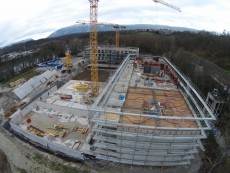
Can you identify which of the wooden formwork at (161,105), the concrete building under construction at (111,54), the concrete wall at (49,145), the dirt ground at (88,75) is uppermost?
the concrete building under construction at (111,54)

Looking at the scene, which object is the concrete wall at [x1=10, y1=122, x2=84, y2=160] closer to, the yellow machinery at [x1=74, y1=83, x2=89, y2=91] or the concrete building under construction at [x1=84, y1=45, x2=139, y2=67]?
the yellow machinery at [x1=74, y1=83, x2=89, y2=91]

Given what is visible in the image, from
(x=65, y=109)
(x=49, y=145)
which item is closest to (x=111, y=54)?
(x=65, y=109)

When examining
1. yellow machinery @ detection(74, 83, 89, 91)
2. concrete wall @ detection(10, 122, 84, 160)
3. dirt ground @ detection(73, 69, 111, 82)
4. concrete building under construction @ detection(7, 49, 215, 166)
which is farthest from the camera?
dirt ground @ detection(73, 69, 111, 82)

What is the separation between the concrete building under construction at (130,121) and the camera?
22609 mm

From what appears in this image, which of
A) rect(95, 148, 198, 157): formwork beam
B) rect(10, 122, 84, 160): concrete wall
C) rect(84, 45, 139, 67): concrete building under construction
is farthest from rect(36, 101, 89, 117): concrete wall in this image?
rect(84, 45, 139, 67): concrete building under construction

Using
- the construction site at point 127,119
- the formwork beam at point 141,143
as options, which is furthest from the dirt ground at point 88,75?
the formwork beam at point 141,143

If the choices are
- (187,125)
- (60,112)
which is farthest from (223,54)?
(60,112)

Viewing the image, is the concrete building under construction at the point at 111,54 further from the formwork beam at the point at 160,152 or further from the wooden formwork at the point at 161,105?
the formwork beam at the point at 160,152

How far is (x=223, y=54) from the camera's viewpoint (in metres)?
68.1

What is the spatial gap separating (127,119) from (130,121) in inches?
20.5

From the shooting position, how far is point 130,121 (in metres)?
23.4

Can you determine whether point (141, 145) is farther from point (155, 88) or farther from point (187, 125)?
point (155, 88)

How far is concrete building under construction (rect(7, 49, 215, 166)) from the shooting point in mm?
22609

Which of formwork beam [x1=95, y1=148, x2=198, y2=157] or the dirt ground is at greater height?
the dirt ground
